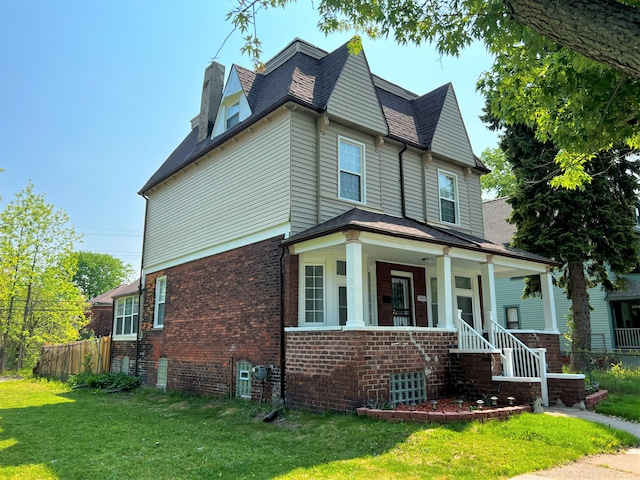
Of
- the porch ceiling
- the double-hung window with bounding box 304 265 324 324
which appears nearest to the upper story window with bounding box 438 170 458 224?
the porch ceiling

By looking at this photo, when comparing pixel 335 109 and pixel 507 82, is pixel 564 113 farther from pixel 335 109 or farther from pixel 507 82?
pixel 335 109

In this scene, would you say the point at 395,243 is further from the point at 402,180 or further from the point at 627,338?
the point at 627,338

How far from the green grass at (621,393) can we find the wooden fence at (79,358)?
59.0 feet

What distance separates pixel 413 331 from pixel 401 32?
19.5 ft

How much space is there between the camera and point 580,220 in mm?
17156

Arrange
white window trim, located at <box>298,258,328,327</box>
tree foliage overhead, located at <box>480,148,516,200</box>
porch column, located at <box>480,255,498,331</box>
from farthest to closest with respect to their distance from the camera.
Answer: tree foliage overhead, located at <box>480,148,516,200</box> < porch column, located at <box>480,255,498,331</box> < white window trim, located at <box>298,258,328,327</box>

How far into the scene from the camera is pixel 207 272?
1430cm

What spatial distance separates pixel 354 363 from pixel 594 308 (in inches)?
848

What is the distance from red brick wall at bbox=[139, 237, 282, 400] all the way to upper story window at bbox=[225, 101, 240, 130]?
13.3 feet

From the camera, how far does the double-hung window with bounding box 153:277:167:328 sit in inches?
665

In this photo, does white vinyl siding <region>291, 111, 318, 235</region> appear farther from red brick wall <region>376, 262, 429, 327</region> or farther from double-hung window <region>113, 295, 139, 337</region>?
Result: double-hung window <region>113, 295, 139, 337</region>

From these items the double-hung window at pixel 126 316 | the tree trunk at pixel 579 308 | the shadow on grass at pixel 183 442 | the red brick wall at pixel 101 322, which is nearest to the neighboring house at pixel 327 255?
the shadow on grass at pixel 183 442

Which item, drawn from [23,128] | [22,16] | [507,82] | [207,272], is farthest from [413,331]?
[23,128]

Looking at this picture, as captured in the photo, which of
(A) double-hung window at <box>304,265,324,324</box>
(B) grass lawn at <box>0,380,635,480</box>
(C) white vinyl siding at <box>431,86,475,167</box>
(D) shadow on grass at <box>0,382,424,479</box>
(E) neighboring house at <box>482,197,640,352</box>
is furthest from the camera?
(E) neighboring house at <box>482,197,640,352</box>
